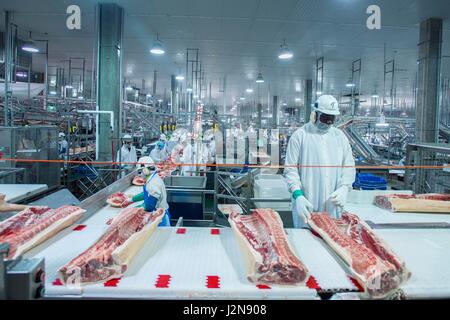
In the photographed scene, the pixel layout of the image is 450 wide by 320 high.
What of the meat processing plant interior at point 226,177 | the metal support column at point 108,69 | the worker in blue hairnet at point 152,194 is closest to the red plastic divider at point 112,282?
the meat processing plant interior at point 226,177

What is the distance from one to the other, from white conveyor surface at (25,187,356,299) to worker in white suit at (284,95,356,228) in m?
1.13

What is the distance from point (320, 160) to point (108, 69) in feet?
19.4

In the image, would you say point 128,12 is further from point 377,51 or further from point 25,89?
point 377,51

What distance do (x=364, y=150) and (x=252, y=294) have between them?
1104 centimetres

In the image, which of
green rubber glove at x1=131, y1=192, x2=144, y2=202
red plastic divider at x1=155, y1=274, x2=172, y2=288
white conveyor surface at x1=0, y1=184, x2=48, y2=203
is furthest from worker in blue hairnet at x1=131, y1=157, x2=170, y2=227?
red plastic divider at x1=155, y1=274, x2=172, y2=288

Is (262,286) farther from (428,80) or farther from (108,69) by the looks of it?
(428,80)

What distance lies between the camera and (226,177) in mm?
9367

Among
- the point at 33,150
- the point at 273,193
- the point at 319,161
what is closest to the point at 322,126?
the point at 319,161

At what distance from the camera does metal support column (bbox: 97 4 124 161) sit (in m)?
7.65

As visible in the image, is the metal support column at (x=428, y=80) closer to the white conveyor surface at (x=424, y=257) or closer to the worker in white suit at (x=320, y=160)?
the worker in white suit at (x=320, y=160)

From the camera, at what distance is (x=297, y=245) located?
2092 millimetres

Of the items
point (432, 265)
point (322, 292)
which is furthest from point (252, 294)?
point (432, 265)

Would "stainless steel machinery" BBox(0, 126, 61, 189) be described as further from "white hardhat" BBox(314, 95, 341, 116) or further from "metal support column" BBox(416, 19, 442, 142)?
"metal support column" BBox(416, 19, 442, 142)

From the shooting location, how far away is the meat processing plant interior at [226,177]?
5.24ft
